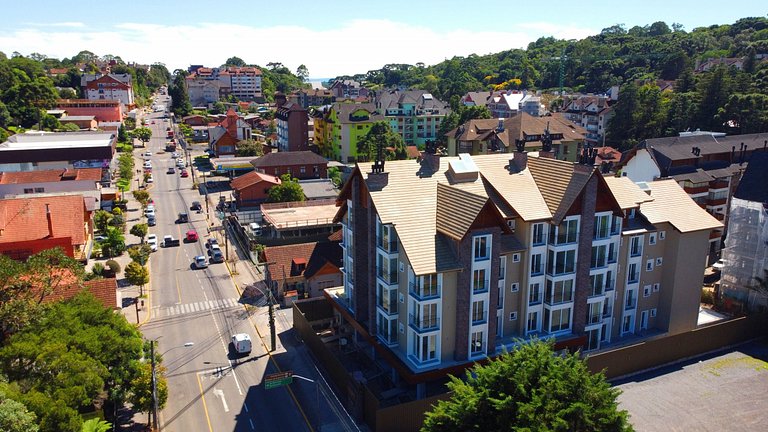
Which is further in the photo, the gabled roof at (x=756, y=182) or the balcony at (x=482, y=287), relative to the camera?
the gabled roof at (x=756, y=182)

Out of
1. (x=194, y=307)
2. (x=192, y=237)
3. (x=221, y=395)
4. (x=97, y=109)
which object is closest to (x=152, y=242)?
(x=192, y=237)

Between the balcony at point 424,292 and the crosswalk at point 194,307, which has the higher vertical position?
the balcony at point 424,292

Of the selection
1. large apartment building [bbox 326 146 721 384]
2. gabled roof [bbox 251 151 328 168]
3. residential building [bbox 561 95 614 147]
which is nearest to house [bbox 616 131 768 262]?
large apartment building [bbox 326 146 721 384]

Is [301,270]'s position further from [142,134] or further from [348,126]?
[142,134]

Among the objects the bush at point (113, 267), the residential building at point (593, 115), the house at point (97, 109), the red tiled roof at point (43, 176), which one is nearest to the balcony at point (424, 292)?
the bush at point (113, 267)

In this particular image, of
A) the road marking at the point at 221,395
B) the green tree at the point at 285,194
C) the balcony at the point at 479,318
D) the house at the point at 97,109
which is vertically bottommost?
the road marking at the point at 221,395

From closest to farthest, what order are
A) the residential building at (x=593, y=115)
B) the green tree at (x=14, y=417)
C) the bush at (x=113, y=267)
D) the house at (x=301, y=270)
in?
the green tree at (x=14, y=417), the house at (x=301, y=270), the bush at (x=113, y=267), the residential building at (x=593, y=115)

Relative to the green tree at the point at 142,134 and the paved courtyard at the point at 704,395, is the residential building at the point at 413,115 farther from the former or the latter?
the paved courtyard at the point at 704,395

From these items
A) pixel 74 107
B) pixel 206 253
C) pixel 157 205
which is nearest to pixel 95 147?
pixel 157 205
